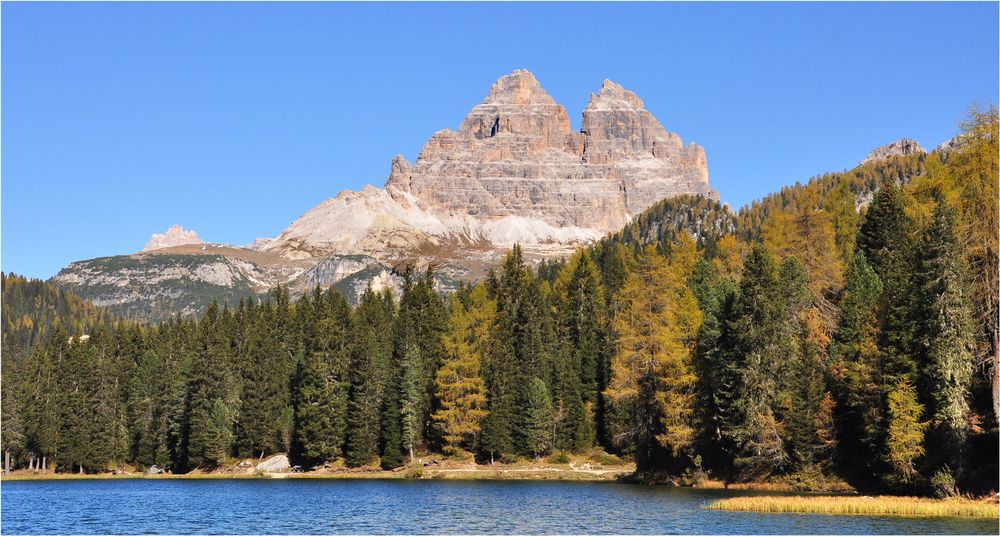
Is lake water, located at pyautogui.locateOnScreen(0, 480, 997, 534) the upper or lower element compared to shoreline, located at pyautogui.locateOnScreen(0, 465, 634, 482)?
lower

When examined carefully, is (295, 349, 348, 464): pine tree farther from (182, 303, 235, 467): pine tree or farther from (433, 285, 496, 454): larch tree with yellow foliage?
(433, 285, 496, 454): larch tree with yellow foliage

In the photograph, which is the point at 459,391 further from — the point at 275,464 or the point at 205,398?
the point at 205,398

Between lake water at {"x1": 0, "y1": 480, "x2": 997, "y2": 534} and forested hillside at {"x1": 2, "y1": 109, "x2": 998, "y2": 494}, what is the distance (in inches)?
283

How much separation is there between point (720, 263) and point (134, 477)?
64.4 meters

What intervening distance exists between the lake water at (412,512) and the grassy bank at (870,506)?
3.29 feet

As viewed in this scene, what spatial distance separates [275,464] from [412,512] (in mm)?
50061

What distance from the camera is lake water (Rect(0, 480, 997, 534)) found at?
5097 centimetres

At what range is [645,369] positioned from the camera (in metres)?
86.2

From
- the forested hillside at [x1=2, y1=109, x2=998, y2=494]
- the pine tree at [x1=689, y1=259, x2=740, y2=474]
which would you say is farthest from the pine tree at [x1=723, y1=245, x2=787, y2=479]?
the pine tree at [x1=689, y1=259, x2=740, y2=474]

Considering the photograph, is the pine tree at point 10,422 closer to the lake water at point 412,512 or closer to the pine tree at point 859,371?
the lake water at point 412,512

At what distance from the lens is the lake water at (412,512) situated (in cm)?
5097

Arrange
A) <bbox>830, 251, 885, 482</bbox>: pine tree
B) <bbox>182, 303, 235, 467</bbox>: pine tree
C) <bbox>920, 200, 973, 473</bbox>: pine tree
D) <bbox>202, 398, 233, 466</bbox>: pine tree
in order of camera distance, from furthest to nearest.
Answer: <bbox>182, 303, 235, 467</bbox>: pine tree, <bbox>202, 398, 233, 466</bbox>: pine tree, <bbox>830, 251, 885, 482</bbox>: pine tree, <bbox>920, 200, 973, 473</bbox>: pine tree

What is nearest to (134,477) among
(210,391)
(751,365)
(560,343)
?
(210,391)

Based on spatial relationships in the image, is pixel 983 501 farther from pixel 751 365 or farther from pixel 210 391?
pixel 210 391
